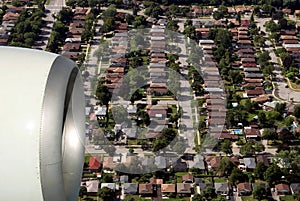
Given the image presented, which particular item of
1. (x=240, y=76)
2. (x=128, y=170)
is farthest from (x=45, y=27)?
(x=128, y=170)

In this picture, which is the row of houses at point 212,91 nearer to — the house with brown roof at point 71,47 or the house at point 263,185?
the house at point 263,185

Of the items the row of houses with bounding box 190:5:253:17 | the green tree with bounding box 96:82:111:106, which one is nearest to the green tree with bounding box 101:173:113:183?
the green tree with bounding box 96:82:111:106

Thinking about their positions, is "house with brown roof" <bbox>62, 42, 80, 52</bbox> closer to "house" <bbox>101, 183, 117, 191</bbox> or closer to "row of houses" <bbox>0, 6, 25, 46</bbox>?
"row of houses" <bbox>0, 6, 25, 46</bbox>

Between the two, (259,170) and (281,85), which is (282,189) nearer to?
(259,170)

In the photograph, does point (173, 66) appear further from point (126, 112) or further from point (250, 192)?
point (250, 192)

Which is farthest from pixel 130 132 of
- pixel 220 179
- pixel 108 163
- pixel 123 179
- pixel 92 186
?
pixel 220 179

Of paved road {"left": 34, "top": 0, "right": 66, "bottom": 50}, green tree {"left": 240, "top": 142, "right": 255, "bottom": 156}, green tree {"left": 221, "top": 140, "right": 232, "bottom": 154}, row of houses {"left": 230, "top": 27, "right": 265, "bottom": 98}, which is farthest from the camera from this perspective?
paved road {"left": 34, "top": 0, "right": 66, "bottom": 50}

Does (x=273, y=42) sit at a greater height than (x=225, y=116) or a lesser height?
greater
